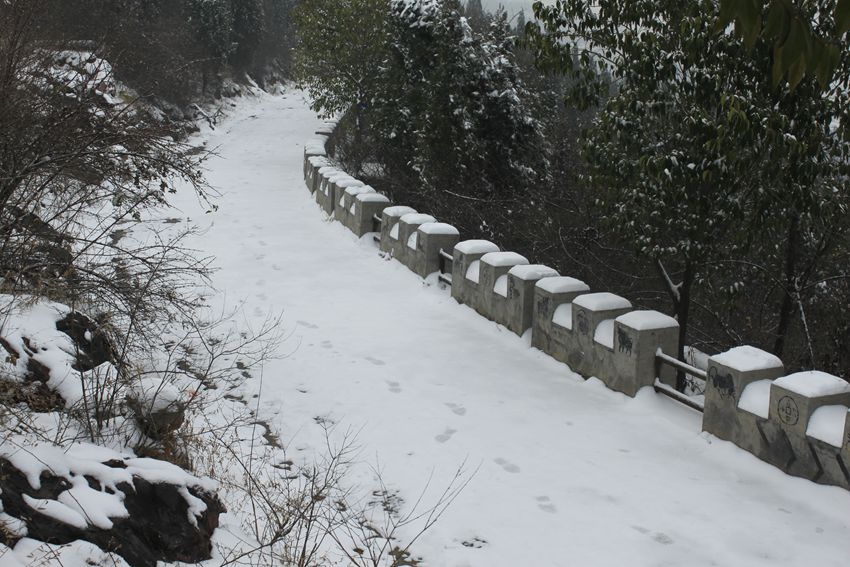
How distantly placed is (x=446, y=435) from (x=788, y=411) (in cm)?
287

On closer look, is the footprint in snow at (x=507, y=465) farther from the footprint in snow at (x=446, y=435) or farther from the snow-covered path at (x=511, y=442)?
the footprint in snow at (x=446, y=435)

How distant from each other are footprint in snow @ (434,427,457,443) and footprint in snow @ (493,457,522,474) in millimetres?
559

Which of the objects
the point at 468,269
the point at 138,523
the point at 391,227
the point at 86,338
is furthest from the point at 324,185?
the point at 138,523

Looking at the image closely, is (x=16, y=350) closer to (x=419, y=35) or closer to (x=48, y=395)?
(x=48, y=395)

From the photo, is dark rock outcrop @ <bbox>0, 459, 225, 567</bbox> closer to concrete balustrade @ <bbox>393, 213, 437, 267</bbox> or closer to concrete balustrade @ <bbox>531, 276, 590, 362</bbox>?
concrete balustrade @ <bbox>531, 276, 590, 362</bbox>

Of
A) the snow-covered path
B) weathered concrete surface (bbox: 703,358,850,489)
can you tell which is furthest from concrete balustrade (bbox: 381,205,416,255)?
weathered concrete surface (bbox: 703,358,850,489)

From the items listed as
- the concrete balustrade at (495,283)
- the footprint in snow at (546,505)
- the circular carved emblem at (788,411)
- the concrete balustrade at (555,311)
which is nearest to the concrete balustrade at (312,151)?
the concrete balustrade at (495,283)

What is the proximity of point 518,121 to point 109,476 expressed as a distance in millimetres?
18133

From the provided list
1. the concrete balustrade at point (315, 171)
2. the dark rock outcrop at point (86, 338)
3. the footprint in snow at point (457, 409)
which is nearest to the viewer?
the dark rock outcrop at point (86, 338)

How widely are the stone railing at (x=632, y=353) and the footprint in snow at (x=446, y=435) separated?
2.03 metres

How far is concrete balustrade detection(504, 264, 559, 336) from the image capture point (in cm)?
1000

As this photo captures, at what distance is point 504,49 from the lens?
2238 cm

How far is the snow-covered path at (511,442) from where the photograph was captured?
18.6 feet

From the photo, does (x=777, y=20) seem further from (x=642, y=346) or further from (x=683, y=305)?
(x=683, y=305)
